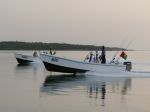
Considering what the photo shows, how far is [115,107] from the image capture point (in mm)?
17031

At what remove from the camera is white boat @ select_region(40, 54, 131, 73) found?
3244cm

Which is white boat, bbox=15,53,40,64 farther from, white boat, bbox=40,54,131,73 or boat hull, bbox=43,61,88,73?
boat hull, bbox=43,61,88,73

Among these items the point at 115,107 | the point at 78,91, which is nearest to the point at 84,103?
the point at 115,107

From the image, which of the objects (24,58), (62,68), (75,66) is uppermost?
(75,66)

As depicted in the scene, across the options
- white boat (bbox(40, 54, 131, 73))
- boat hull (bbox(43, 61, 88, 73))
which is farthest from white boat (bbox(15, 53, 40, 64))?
boat hull (bbox(43, 61, 88, 73))

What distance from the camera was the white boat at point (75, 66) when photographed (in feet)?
106

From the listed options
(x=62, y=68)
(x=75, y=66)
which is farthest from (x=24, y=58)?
(x=75, y=66)

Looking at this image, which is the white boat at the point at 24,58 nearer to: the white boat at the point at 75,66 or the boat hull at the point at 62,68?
the white boat at the point at 75,66

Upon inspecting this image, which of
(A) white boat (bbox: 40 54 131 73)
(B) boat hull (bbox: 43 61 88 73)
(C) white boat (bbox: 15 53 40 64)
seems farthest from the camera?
(C) white boat (bbox: 15 53 40 64)

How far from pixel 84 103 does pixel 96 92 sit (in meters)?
4.46

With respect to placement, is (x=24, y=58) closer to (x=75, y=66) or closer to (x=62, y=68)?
(x=62, y=68)

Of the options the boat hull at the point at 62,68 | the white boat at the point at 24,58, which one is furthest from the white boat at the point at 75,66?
the white boat at the point at 24,58

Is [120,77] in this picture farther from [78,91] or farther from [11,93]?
[11,93]

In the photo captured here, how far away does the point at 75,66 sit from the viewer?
109 ft
